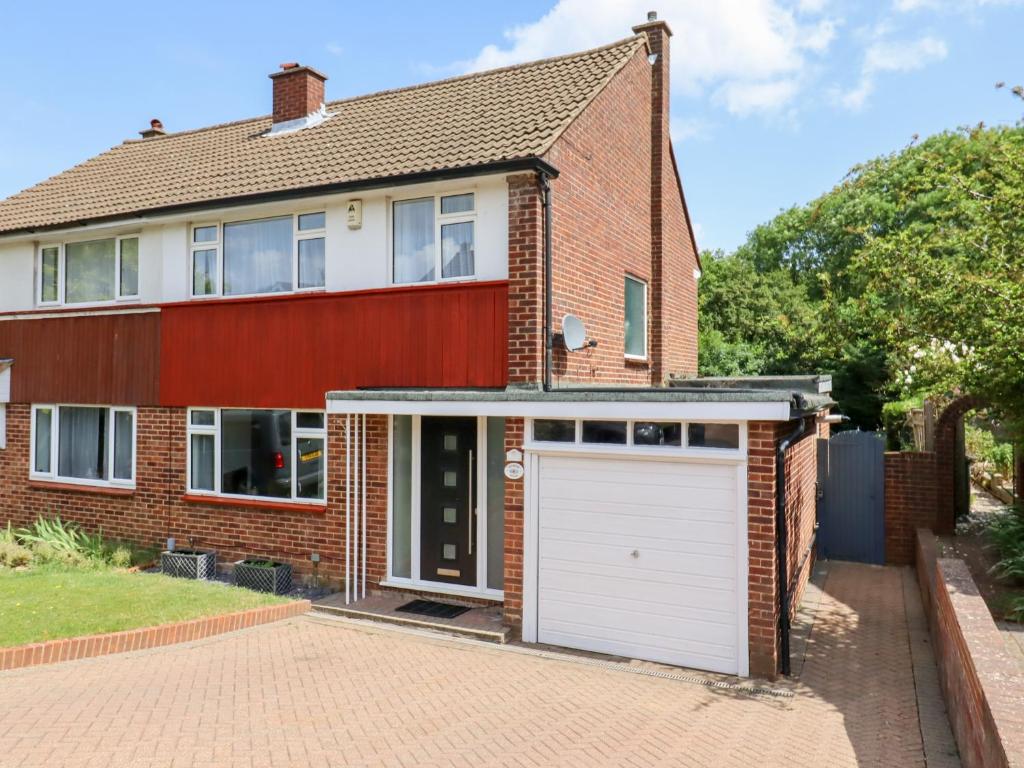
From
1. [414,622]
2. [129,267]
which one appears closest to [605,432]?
[414,622]

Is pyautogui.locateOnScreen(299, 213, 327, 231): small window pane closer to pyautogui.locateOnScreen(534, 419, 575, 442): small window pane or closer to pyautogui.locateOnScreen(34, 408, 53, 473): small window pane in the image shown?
pyautogui.locateOnScreen(534, 419, 575, 442): small window pane

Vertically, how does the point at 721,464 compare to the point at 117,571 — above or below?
above

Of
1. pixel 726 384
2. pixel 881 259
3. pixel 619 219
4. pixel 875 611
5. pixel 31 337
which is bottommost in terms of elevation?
pixel 875 611

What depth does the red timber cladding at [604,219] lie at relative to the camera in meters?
9.41

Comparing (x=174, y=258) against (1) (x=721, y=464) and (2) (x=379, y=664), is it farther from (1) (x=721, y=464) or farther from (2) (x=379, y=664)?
(1) (x=721, y=464)

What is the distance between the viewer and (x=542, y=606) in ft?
25.9

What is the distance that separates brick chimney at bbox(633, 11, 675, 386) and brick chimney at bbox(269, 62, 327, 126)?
19.9ft

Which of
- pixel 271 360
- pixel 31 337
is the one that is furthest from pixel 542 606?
pixel 31 337

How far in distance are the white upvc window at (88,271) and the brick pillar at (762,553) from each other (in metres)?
9.87

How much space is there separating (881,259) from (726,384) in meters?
3.00

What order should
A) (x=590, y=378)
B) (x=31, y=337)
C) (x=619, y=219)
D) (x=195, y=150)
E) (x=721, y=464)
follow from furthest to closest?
(x=195, y=150) → (x=31, y=337) → (x=619, y=219) → (x=590, y=378) → (x=721, y=464)

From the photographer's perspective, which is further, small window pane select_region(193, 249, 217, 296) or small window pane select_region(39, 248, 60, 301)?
small window pane select_region(39, 248, 60, 301)

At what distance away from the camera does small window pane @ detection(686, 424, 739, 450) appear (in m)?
6.99

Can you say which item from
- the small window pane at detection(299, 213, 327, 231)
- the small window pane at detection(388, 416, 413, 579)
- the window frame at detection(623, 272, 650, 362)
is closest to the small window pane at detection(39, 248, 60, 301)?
the small window pane at detection(299, 213, 327, 231)
